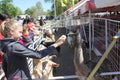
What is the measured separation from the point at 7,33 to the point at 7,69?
0.47m

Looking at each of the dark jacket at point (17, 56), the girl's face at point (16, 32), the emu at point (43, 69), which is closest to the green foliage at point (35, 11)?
the emu at point (43, 69)

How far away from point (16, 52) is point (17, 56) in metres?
0.10

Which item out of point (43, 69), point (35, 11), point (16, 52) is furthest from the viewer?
point (35, 11)

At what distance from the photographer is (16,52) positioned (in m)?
3.78

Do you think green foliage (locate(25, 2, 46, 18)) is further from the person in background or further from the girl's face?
the girl's face

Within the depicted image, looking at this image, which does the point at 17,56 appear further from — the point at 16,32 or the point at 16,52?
Result: the point at 16,32

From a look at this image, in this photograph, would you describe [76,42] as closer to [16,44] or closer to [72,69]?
[16,44]

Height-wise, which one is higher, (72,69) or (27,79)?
(27,79)

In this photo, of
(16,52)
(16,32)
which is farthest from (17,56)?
(16,32)

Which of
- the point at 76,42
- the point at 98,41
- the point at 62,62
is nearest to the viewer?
the point at 76,42

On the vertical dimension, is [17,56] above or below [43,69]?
above

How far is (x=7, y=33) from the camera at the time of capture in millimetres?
3832

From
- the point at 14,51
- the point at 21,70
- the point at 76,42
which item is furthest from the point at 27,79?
the point at 76,42

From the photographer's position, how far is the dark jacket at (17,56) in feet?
12.4
